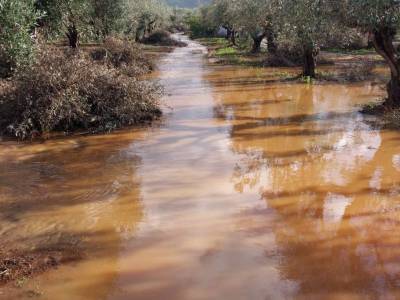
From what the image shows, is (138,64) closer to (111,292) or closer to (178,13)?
(111,292)

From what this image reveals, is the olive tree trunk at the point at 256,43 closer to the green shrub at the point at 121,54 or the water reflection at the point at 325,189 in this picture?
the green shrub at the point at 121,54

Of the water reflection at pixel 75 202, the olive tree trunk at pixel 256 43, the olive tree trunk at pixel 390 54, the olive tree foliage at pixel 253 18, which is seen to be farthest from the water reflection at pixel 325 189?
the olive tree trunk at pixel 256 43

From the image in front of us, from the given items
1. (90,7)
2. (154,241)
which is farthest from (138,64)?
(154,241)

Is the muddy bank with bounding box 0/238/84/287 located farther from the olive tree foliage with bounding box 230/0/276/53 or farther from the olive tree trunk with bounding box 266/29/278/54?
the olive tree trunk with bounding box 266/29/278/54

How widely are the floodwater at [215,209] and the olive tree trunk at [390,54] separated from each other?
159 cm

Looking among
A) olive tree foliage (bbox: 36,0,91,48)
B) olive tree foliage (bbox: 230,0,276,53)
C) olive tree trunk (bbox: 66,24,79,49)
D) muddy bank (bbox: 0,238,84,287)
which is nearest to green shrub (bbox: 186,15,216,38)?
olive tree foliage (bbox: 230,0,276,53)

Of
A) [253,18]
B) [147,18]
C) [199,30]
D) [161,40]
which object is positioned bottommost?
[161,40]

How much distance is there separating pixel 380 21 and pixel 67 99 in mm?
8369

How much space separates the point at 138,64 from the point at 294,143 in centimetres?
1510

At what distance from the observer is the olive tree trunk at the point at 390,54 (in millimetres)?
13383

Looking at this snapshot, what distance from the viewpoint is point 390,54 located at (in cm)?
1370

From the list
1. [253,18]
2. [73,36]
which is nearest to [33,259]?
[73,36]

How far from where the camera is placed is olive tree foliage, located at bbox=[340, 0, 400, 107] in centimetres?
1188

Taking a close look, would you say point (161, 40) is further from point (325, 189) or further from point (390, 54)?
point (325, 189)
